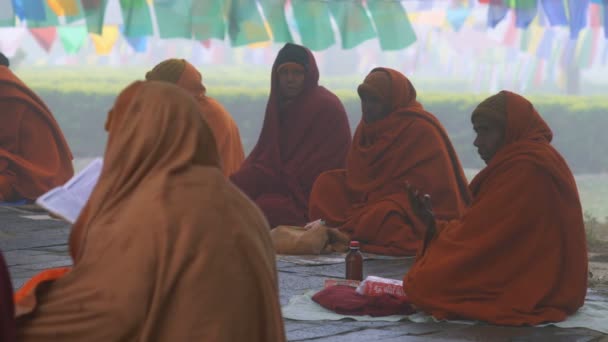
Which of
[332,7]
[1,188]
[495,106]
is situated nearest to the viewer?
[495,106]

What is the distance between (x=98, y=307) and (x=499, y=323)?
3235 mm

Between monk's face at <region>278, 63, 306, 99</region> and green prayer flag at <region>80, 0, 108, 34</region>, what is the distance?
322cm

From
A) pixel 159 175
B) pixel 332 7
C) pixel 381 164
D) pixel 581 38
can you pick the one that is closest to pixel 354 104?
pixel 581 38

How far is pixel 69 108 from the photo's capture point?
966 inches

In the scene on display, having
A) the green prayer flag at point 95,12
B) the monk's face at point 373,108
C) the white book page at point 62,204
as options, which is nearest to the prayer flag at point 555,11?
the monk's face at point 373,108

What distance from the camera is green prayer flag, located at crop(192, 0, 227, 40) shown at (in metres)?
12.4

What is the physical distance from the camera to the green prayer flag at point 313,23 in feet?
40.5

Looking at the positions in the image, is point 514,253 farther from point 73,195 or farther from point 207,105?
point 207,105

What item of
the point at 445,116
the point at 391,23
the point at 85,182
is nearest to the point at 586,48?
the point at 445,116

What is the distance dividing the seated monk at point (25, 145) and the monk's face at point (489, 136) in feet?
19.0

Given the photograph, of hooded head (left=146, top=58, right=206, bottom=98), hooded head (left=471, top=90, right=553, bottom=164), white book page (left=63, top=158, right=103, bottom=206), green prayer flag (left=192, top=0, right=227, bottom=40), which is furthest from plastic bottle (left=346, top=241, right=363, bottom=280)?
green prayer flag (left=192, top=0, right=227, bottom=40)

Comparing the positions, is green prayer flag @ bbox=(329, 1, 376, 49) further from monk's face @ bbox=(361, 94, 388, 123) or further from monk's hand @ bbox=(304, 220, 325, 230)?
monk's hand @ bbox=(304, 220, 325, 230)

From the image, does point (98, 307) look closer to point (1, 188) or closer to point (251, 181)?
point (251, 181)

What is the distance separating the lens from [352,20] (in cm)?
1238
